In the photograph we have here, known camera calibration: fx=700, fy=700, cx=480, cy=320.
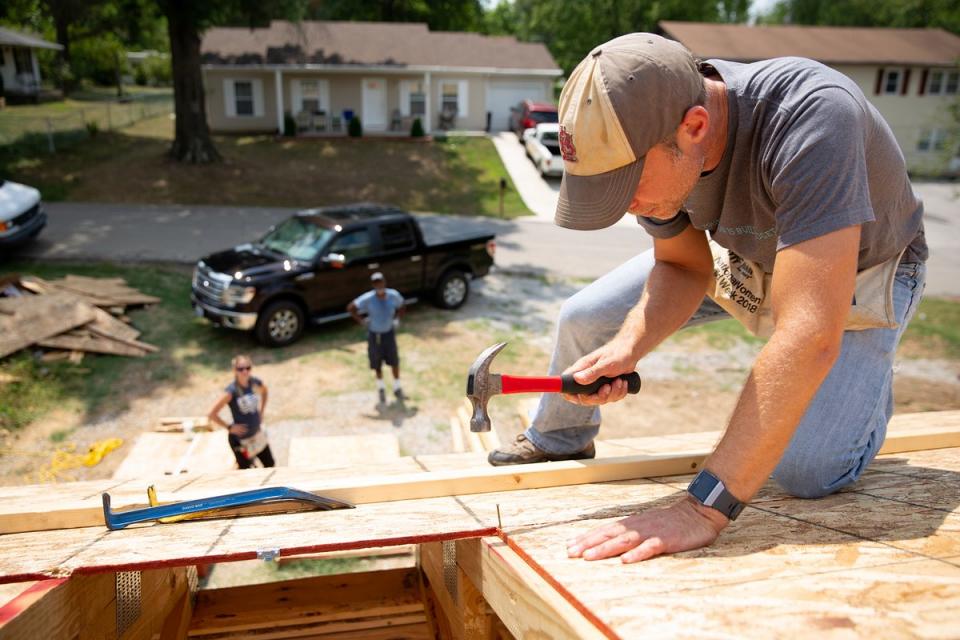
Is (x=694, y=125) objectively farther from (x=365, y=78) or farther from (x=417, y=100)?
(x=417, y=100)

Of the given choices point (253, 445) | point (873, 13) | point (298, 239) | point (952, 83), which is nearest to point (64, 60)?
point (298, 239)

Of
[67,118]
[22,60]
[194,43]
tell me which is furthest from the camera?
[22,60]

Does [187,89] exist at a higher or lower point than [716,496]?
higher

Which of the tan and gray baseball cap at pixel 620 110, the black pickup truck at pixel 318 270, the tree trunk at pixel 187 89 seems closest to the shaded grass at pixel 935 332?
Answer: the black pickup truck at pixel 318 270

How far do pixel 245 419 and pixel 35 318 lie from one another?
5122 mm

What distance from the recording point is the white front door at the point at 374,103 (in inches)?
1244

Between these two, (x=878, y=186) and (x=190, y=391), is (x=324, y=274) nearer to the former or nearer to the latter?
(x=190, y=391)

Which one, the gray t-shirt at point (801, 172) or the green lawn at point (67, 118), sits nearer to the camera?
the gray t-shirt at point (801, 172)

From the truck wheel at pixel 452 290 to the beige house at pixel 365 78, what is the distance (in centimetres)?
2098

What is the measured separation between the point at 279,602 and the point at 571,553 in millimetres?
1630

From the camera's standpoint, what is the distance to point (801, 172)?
5.99 feet

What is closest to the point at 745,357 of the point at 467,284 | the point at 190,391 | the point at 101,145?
the point at 467,284

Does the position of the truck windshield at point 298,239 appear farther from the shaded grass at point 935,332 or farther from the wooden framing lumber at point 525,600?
the shaded grass at point 935,332

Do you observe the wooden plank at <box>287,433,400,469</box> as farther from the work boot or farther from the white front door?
the white front door
